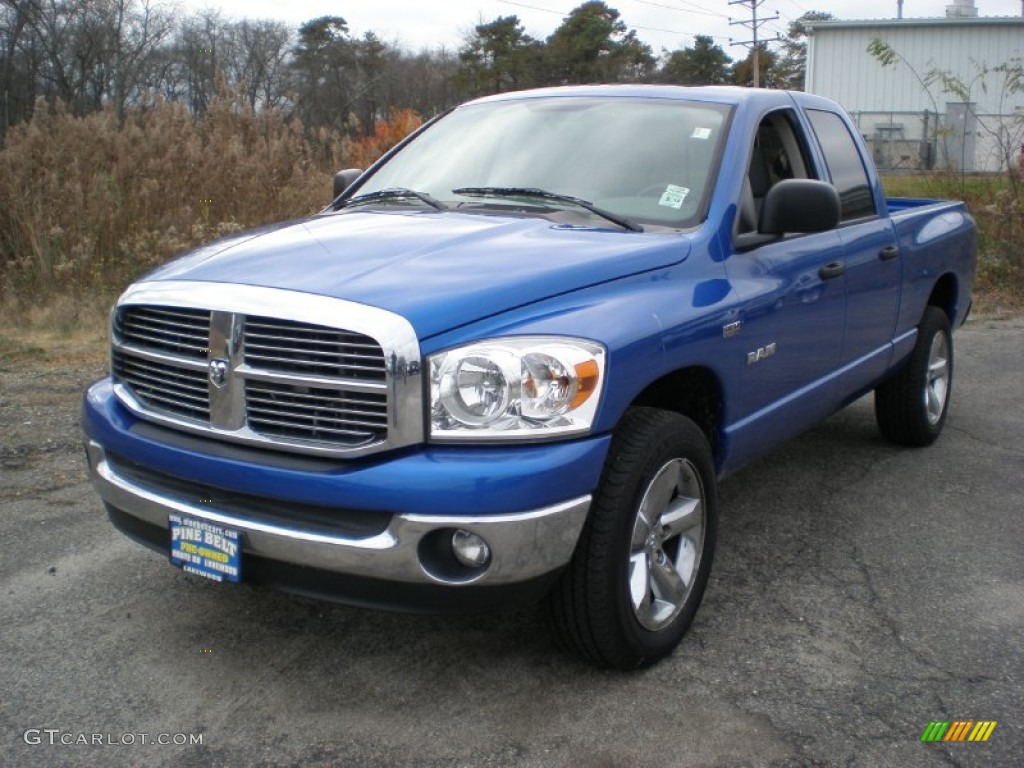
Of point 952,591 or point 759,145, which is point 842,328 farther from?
point 952,591

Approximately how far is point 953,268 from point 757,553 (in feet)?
8.21

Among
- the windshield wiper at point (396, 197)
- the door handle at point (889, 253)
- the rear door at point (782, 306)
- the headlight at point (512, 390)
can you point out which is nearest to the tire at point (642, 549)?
the headlight at point (512, 390)

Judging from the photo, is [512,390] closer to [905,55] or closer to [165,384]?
[165,384]

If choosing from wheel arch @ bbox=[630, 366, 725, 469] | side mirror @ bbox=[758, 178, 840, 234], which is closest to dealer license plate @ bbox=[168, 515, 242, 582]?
wheel arch @ bbox=[630, 366, 725, 469]

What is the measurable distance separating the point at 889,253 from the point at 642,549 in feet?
7.99

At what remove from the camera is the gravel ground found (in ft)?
9.40

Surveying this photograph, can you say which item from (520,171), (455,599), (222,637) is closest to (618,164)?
(520,171)

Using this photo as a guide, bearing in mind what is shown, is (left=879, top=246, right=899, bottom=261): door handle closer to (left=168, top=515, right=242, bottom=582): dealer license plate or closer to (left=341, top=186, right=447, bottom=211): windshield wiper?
(left=341, top=186, right=447, bottom=211): windshield wiper

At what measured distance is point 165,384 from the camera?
320 cm

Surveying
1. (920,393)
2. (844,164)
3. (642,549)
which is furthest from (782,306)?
(920,393)

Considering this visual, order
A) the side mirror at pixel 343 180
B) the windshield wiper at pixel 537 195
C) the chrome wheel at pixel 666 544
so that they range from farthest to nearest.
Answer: the side mirror at pixel 343 180 < the windshield wiper at pixel 537 195 < the chrome wheel at pixel 666 544

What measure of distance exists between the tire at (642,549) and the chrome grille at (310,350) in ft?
2.41

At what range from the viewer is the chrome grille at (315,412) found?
2789mm

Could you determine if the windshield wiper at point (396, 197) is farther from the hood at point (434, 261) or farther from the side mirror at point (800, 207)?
the side mirror at point (800, 207)
